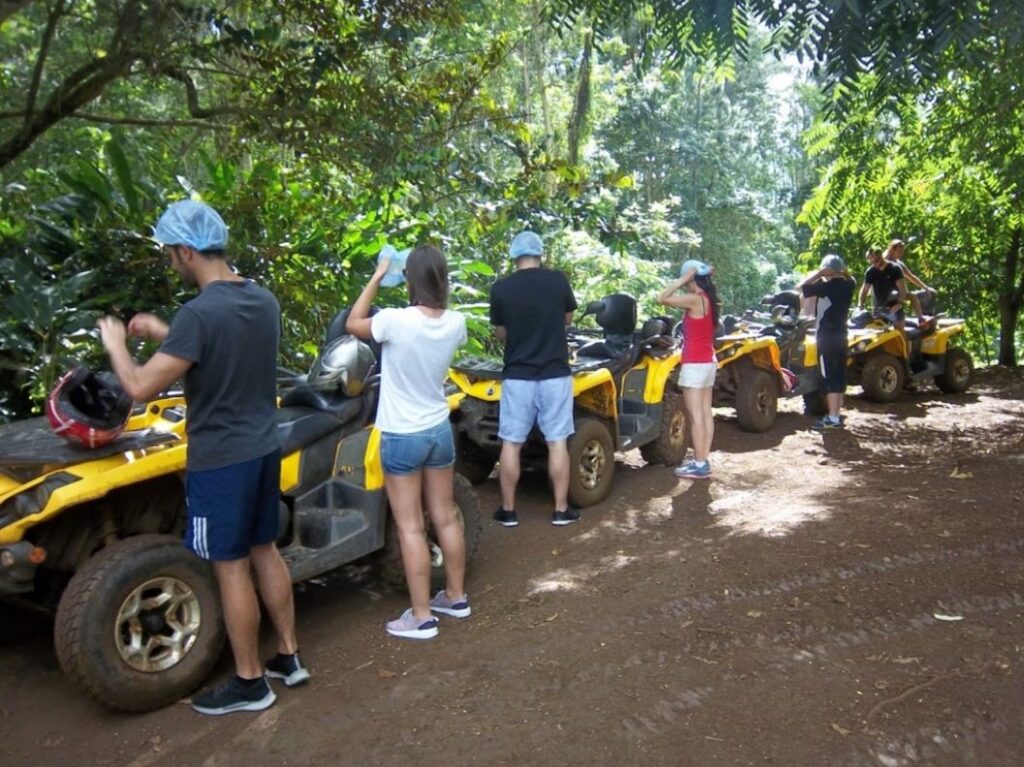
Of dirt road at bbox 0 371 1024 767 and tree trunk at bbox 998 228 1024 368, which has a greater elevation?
tree trunk at bbox 998 228 1024 368

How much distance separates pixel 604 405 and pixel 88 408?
3.98 meters

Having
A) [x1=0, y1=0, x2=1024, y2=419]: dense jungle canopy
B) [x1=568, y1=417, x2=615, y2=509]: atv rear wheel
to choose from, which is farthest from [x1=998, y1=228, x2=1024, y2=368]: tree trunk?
[x1=568, y1=417, x2=615, y2=509]: atv rear wheel

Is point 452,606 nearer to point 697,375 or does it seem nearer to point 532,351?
point 532,351

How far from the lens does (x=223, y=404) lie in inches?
133

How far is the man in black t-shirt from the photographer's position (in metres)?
5.85

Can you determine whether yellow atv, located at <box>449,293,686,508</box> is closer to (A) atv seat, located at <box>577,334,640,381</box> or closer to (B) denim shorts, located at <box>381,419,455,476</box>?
(A) atv seat, located at <box>577,334,640,381</box>

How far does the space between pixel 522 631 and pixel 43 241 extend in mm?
5096

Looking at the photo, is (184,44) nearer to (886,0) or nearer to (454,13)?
(454,13)

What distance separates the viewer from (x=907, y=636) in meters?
3.98

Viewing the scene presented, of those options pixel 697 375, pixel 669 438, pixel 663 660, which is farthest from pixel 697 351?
pixel 663 660

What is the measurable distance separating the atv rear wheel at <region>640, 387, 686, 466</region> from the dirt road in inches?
58.2

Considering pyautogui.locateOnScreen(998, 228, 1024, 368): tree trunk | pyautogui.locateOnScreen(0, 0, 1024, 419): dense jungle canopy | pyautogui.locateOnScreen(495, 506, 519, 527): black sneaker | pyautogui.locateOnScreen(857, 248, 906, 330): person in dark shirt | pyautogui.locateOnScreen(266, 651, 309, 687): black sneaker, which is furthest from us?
pyautogui.locateOnScreen(998, 228, 1024, 368): tree trunk

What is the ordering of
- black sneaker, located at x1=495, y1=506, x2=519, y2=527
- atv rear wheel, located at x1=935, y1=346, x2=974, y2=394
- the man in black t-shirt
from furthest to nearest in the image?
atv rear wheel, located at x1=935, y1=346, x2=974, y2=394
black sneaker, located at x1=495, y1=506, x2=519, y2=527
the man in black t-shirt

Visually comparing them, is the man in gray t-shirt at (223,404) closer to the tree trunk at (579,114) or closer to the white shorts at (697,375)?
the white shorts at (697,375)
